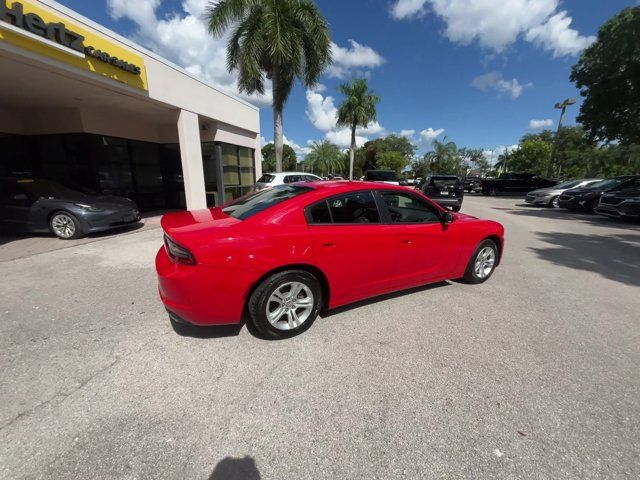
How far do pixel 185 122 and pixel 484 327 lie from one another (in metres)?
10.2

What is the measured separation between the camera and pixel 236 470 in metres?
1.64

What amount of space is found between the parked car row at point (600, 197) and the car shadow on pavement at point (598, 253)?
255cm

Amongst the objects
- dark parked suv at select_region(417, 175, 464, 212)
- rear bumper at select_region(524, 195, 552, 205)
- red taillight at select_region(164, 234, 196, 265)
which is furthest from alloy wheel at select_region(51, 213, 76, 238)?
rear bumper at select_region(524, 195, 552, 205)

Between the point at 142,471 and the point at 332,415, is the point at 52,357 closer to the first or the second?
the point at 142,471

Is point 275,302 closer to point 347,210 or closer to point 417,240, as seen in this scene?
point 347,210

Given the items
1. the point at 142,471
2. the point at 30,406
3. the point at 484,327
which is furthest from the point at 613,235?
the point at 30,406

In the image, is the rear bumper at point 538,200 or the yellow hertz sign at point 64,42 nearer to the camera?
the yellow hertz sign at point 64,42

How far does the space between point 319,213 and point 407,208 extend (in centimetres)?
127

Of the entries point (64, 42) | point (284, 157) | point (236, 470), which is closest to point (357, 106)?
point (64, 42)

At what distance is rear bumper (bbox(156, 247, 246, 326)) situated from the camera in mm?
2455

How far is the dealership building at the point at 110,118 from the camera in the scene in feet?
18.9

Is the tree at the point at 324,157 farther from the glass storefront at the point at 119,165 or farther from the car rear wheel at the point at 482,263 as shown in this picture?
the car rear wheel at the point at 482,263

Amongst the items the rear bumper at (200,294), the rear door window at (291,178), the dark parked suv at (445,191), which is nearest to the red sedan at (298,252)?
the rear bumper at (200,294)

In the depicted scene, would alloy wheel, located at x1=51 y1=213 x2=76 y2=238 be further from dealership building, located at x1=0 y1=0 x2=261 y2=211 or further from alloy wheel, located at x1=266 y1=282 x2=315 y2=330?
alloy wheel, located at x1=266 y1=282 x2=315 y2=330
